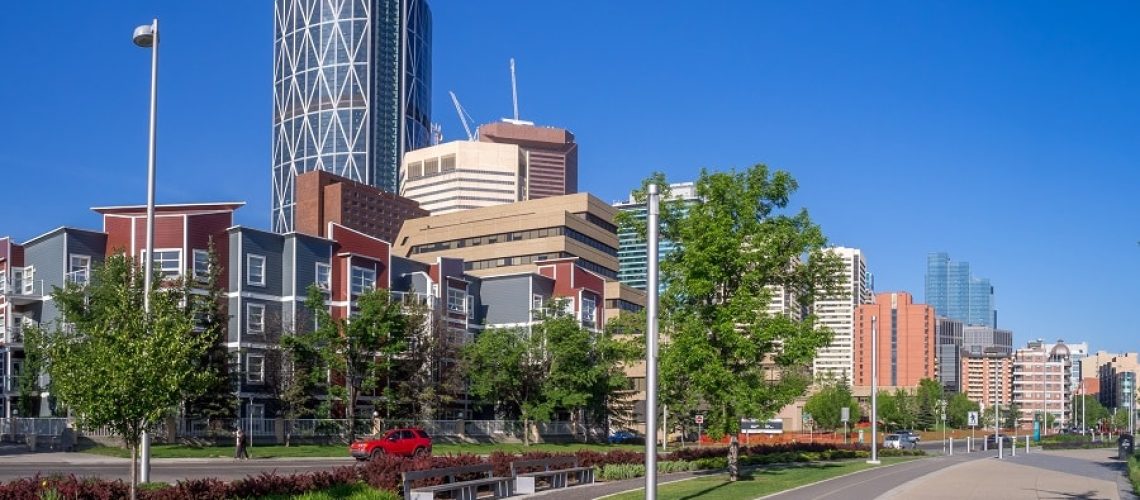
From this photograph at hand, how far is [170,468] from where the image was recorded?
4084 centimetres

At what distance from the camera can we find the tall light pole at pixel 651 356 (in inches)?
773

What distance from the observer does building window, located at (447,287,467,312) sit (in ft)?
263

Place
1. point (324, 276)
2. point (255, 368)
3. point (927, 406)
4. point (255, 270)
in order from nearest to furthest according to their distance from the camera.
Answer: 1. point (255, 368)
2. point (255, 270)
3. point (324, 276)
4. point (927, 406)

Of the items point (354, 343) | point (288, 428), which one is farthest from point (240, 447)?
point (354, 343)

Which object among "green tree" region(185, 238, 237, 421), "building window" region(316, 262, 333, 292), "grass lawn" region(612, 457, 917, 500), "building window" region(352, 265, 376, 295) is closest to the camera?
"grass lawn" region(612, 457, 917, 500)

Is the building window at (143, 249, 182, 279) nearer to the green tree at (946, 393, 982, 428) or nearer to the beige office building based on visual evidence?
the beige office building

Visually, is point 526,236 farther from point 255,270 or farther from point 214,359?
point 214,359

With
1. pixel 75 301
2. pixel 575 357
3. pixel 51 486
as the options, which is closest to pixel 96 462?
pixel 75 301

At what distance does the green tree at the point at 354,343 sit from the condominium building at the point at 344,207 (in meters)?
77.5

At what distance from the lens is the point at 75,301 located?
2180 inches

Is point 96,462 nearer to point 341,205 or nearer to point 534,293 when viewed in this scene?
point 534,293

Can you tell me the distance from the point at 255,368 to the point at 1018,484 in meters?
44.2

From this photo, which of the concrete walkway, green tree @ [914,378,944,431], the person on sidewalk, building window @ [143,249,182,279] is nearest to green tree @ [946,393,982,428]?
green tree @ [914,378,944,431]

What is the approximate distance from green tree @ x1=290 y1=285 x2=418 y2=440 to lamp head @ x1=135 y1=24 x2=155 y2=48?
123ft
